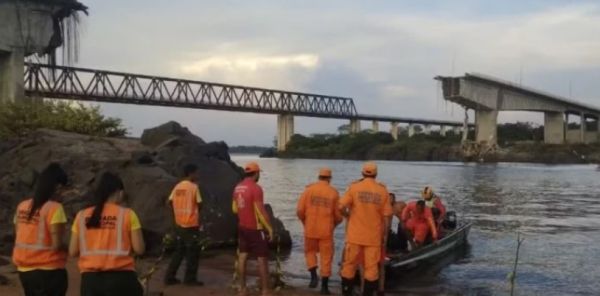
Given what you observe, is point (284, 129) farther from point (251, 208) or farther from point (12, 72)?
point (251, 208)

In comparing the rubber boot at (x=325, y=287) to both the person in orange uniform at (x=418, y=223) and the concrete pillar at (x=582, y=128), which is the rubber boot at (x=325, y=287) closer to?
the person in orange uniform at (x=418, y=223)

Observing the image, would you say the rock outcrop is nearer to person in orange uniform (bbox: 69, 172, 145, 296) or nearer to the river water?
the river water

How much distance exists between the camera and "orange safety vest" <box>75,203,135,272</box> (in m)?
5.83

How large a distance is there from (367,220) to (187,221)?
9.94 ft

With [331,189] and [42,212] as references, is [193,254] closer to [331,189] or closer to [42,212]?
[331,189]

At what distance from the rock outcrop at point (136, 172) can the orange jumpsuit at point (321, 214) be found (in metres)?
5.34

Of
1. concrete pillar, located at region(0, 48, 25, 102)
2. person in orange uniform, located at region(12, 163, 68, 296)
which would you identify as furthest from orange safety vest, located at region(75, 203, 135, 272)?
concrete pillar, located at region(0, 48, 25, 102)

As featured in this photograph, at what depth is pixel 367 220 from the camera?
33.3 feet

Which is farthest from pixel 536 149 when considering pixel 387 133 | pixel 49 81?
pixel 49 81

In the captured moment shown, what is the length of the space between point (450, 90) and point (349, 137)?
49.0 meters

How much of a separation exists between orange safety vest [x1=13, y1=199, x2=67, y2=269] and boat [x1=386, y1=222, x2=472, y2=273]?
311 inches

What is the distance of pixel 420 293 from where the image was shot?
13586 mm

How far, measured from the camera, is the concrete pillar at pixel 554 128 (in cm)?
13175

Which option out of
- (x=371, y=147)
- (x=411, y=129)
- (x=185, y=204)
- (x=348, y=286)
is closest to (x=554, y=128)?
(x=371, y=147)
